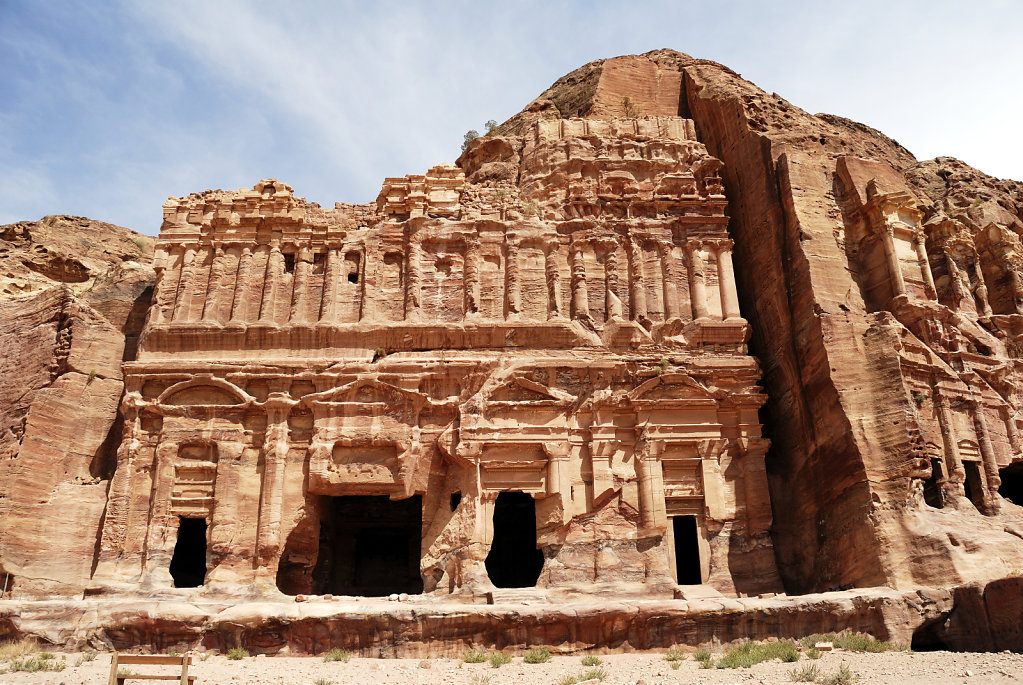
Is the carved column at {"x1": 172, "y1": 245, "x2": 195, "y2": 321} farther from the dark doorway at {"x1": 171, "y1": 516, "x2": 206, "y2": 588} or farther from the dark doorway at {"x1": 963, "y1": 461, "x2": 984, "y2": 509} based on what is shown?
the dark doorway at {"x1": 963, "y1": 461, "x2": 984, "y2": 509}

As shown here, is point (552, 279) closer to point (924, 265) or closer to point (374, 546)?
point (374, 546)

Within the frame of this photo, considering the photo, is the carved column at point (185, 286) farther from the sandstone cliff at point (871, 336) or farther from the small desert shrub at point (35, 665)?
the sandstone cliff at point (871, 336)

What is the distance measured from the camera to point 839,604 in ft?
49.4

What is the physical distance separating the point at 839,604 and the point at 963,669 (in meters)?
3.36

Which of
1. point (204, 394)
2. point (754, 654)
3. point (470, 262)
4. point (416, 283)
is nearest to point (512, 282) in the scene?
point (470, 262)

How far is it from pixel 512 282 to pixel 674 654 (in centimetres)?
999

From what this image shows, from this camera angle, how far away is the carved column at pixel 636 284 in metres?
21.2

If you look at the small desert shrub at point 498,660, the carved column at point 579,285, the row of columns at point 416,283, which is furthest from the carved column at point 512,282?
the small desert shrub at point 498,660

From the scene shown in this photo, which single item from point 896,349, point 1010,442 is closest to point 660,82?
point 896,349

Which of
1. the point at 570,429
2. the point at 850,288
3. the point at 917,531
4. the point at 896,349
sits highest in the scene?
the point at 850,288

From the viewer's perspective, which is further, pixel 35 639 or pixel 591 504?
pixel 591 504

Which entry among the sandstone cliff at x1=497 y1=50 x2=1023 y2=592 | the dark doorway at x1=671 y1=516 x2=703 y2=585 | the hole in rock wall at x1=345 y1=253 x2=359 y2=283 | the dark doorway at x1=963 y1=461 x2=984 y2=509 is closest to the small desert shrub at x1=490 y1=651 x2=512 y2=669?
the sandstone cliff at x1=497 y1=50 x2=1023 y2=592

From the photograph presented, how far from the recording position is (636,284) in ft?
70.5

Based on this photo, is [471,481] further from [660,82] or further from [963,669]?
[660,82]
